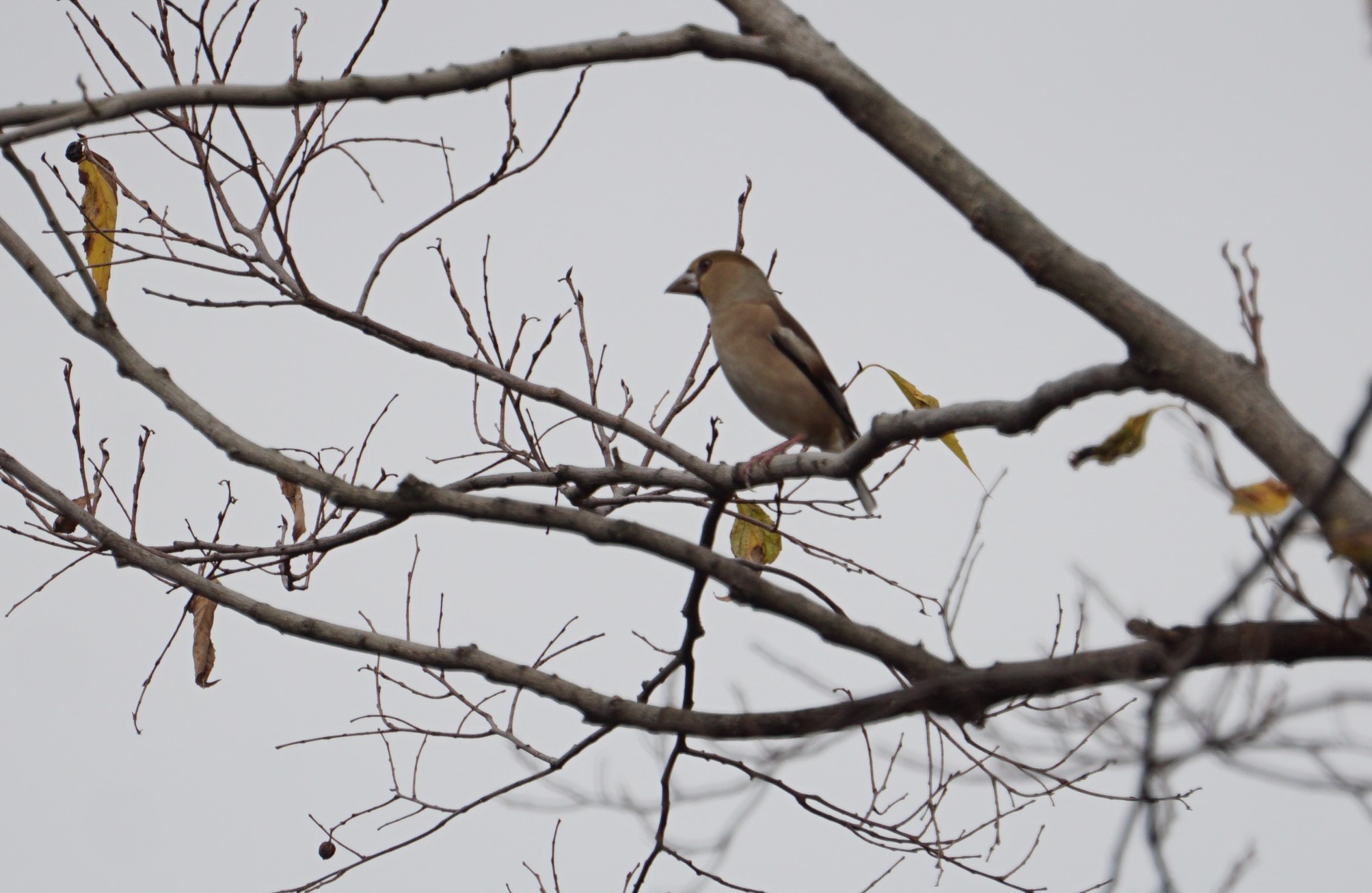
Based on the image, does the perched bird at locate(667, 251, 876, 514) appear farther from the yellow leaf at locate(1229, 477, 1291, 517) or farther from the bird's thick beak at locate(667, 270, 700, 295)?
the yellow leaf at locate(1229, 477, 1291, 517)

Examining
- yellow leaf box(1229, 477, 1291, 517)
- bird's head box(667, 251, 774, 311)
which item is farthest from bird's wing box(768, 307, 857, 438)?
yellow leaf box(1229, 477, 1291, 517)

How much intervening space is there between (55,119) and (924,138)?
1577mm

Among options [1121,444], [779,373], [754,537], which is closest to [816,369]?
[779,373]

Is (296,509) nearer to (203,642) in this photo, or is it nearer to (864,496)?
(203,642)

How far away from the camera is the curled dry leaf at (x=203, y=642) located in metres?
3.92

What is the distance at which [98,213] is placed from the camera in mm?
3949

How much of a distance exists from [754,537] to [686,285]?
267 cm

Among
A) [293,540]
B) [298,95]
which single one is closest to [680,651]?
[293,540]

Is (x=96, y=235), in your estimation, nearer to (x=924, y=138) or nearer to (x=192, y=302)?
(x=192, y=302)

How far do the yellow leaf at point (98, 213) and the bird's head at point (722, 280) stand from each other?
123 inches

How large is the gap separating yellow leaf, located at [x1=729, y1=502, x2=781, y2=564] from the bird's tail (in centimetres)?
51

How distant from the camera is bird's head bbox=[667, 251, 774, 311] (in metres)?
6.36

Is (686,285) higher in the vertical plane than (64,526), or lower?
higher

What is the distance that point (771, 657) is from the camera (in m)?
2.97
